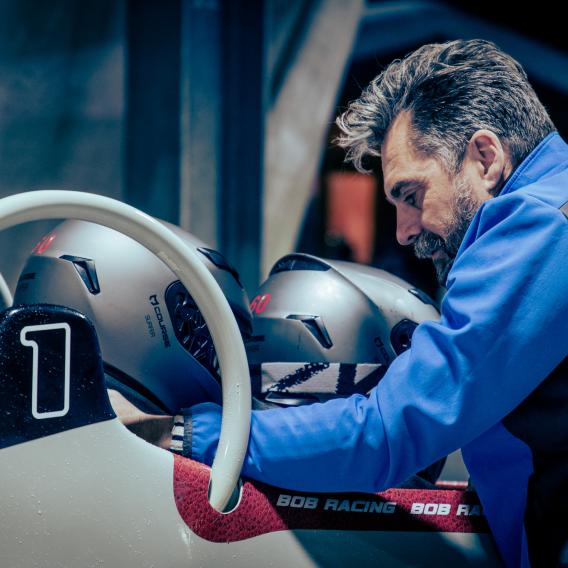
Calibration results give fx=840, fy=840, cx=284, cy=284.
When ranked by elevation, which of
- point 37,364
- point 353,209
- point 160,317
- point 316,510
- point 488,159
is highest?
point 488,159

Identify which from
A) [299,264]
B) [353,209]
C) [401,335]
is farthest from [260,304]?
[353,209]

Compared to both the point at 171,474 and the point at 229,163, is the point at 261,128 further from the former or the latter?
the point at 171,474

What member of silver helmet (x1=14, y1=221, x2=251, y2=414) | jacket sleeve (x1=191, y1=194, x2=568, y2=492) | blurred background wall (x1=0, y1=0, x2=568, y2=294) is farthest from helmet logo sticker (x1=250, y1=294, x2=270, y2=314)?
blurred background wall (x1=0, y1=0, x2=568, y2=294)

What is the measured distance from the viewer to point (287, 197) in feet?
15.5

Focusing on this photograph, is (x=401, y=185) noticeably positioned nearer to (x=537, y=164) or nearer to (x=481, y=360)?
(x=537, y=164)

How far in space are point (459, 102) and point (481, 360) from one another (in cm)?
38

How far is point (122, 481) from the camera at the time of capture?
0.89 metres

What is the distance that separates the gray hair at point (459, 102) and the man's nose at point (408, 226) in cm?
9

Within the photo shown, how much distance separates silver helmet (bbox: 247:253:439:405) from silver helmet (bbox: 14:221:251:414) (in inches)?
5.5

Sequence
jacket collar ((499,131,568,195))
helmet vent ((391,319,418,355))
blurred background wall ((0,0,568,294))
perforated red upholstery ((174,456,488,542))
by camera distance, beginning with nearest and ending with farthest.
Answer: perforated red upholstery ((174,456,488,542)) → jacket collar ((499,131,568,195)) → helmet vent ((391,319,418,355)) → blurred background wall ((0,0,568,294))

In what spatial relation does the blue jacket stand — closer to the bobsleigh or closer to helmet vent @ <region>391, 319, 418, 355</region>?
the bobsleigh

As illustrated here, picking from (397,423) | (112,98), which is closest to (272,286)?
(397,423)

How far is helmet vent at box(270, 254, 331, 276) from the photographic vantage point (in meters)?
1.41

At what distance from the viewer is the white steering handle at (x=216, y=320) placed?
2.91ft
